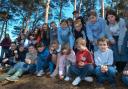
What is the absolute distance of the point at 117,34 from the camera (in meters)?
9.57

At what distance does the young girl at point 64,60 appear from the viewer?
9742mm

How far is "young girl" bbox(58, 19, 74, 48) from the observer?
34.1ft

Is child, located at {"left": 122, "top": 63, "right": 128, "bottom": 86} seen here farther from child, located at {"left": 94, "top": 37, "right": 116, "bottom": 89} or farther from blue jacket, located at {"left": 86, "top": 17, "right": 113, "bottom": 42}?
blue jacket, located at {"left": 86, "top": 17, "right": 113, "bottom": 42}

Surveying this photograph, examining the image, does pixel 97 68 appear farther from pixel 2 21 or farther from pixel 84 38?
pixel 2 21

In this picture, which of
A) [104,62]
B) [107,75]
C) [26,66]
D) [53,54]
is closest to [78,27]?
[53,54]

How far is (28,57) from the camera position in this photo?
10977 mm

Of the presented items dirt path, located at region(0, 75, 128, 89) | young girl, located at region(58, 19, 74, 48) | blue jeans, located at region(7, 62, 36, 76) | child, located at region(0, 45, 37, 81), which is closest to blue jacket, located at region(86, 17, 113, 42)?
young girl, located at region(58, 19, 74, 48)

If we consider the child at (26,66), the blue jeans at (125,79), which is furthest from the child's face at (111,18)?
the child at (26,66)

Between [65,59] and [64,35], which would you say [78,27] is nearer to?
[64,35]

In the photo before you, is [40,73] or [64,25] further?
[64,25]

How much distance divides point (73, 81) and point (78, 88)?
0.98ft

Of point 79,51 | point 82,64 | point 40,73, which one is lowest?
point 40,73

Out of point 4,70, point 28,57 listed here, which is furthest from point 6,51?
point 28,57

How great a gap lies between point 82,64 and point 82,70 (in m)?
0.19
